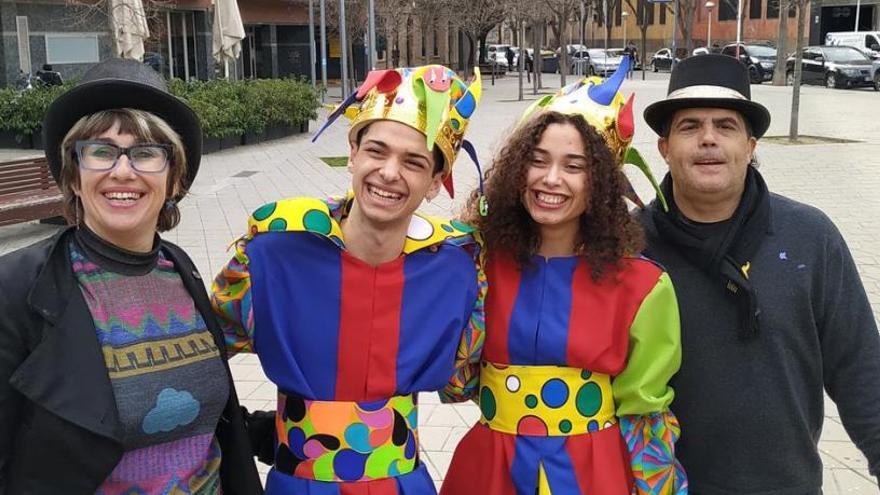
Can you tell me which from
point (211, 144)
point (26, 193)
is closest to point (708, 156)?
point (26, 193)

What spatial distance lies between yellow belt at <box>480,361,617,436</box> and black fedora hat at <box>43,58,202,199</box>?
1201mm

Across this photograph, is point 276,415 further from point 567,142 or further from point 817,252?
point 817,252

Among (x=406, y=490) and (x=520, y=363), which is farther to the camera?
(x=520, y=363)

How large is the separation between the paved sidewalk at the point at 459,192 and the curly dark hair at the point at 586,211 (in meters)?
0.30

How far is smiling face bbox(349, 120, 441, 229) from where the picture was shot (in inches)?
95.3

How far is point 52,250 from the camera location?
2.08 m

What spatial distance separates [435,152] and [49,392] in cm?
118

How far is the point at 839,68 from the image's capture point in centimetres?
3173

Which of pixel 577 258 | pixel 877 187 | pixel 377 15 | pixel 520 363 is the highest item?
pixel 377 15

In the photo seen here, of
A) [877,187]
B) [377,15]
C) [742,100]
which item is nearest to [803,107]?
[877,187]

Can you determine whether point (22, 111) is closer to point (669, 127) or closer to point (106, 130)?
point (106, 130)

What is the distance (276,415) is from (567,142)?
1.15 metres

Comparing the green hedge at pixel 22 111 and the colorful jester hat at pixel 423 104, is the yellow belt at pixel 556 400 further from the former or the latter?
the green hedge at pixel 22 111

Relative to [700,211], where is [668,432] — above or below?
below
